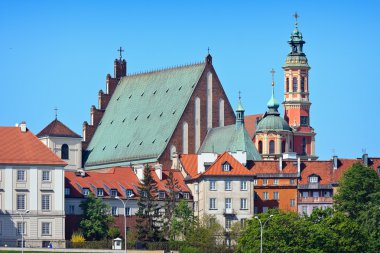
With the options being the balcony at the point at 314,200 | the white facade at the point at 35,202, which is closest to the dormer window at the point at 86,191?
the white facade at the point at 35,202

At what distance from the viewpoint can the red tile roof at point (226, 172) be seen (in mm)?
190625

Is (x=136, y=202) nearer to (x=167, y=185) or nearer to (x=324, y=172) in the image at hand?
(x=167, y=185)

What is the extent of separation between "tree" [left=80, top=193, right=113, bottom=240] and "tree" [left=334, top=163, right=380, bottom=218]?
22.9 m

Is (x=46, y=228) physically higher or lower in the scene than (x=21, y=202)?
lower

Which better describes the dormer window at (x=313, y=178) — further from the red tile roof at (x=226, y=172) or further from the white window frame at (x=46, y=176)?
the white window frame at (x=46, y=176)

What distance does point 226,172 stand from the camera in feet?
626

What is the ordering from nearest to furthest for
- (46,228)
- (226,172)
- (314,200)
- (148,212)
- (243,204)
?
(46,228) → (148,212) → (226,172) → (243,204) → (314,200)

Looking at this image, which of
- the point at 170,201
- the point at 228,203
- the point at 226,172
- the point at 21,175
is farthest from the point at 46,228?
the point at 226,172

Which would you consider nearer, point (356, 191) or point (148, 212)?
point (148, 212)

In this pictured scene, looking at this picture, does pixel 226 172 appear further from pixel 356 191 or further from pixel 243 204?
pixel 356 191

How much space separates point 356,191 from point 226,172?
1397cm

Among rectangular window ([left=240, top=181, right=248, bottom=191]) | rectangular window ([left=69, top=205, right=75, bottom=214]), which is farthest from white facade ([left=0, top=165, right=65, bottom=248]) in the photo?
rectangular window ([left=240, top=181, right=248, bottom=191])

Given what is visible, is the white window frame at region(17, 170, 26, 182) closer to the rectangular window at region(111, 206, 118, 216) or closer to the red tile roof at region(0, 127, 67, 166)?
the red tile roof at region(0, 127, 67, 166)

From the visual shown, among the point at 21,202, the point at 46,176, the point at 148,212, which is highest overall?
the point at 46,176
